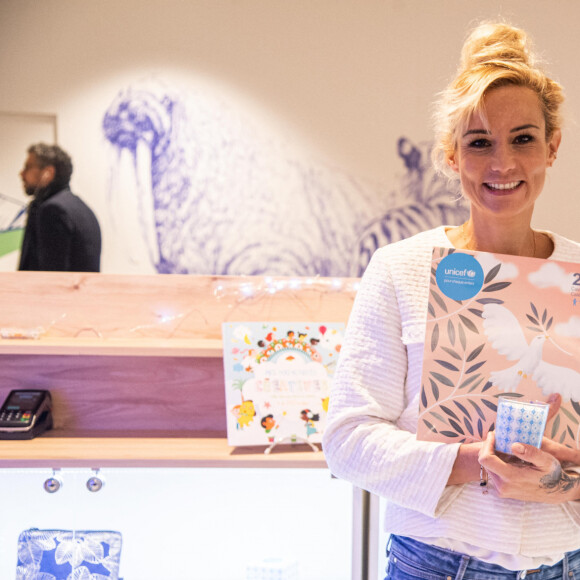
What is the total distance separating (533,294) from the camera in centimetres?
107

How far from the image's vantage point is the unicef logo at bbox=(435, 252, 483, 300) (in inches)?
41.8

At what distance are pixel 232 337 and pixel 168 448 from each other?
40 centimetres

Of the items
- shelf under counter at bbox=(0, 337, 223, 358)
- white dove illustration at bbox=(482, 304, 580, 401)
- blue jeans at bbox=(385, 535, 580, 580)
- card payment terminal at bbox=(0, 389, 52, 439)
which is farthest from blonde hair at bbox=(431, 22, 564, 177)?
card payment terminal at bbox=(0, 389, 52, 439)

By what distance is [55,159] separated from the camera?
2457 mm

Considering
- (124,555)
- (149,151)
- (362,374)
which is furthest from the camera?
(149,151)

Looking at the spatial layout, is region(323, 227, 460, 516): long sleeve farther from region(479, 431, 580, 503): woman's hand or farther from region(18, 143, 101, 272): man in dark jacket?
region(18, 143, 101, 272): man in dark jacket

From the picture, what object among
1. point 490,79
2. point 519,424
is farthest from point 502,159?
point 519,424

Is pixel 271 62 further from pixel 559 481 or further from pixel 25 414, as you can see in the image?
pixel 559 481

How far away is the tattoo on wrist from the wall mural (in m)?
1.62

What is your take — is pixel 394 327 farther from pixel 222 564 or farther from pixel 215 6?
pixel 215 6

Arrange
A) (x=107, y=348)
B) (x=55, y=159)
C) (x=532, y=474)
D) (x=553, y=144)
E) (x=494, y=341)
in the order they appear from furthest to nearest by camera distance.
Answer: (x=55, y=159)
(x=107, y=348)
(x=553, y=144)
(x=494, y=341)
(x=532, y=474)

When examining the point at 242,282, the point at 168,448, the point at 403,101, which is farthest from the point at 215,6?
the point at 168,448

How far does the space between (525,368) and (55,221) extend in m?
1.95

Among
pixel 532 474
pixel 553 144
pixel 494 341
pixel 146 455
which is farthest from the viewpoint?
pixel 146 455
